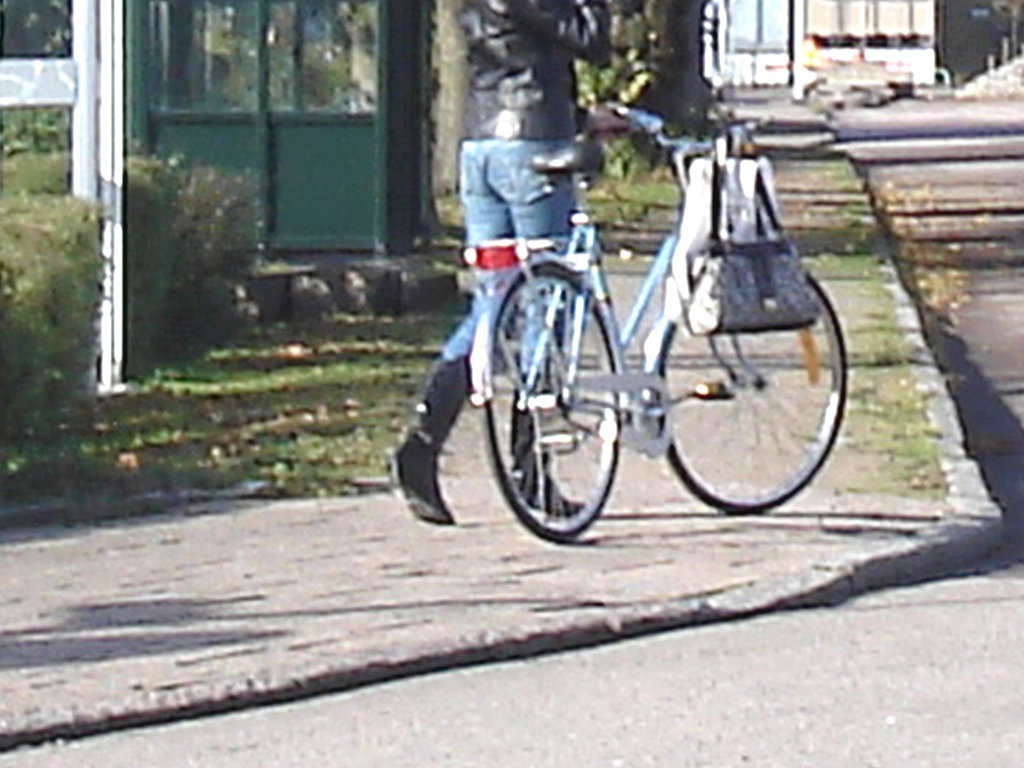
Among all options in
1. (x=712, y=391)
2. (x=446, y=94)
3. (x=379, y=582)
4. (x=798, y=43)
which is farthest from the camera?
(x=798, y=43)

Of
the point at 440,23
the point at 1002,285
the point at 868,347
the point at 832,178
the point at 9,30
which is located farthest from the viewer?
the point at 832,178

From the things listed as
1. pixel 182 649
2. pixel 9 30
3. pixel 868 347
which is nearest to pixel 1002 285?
pixel 868 347

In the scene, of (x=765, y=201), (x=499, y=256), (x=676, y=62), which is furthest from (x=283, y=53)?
(x=676, y=62)

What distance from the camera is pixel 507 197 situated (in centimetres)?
916

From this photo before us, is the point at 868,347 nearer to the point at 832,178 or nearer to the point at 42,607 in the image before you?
the point at 42,607

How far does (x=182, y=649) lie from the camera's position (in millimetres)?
7520

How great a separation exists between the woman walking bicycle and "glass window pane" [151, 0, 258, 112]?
7750 mm

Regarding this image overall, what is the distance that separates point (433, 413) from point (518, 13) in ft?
4.23

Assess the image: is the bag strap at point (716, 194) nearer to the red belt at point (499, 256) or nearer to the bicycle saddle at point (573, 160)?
the bicycle saddle at point (573, 160)

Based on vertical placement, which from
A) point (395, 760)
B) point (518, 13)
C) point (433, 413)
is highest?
point (518, 13)

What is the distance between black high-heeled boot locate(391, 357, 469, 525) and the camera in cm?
892

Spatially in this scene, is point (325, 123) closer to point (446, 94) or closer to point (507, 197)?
point (507, 197)

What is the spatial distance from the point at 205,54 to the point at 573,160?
865 centimetres

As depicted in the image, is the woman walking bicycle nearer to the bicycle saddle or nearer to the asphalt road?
the bicycle saddle
